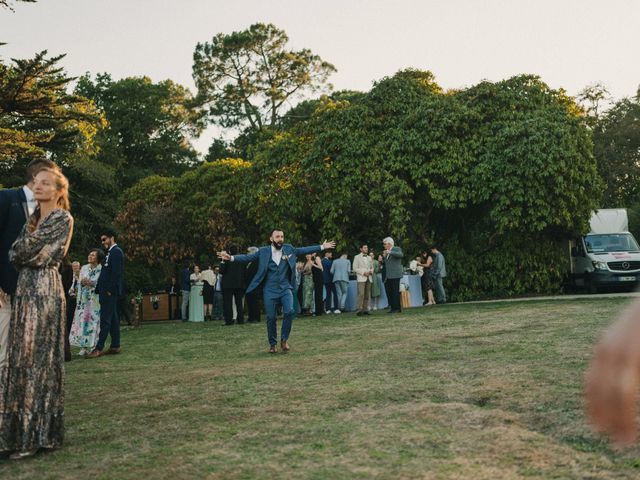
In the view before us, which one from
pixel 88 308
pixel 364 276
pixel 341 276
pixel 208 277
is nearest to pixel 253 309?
pixel 364 276

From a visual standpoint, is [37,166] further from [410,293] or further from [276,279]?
[410,293]

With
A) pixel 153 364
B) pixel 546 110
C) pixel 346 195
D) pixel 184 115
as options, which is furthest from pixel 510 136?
pixel 184 115

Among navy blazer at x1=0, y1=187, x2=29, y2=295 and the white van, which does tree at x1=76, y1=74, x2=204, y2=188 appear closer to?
the white van

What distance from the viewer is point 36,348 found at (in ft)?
18.2

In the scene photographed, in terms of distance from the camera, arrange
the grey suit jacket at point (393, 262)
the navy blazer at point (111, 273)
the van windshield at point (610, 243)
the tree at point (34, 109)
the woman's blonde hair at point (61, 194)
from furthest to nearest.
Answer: the van windshield at point (610, 243), the grey suit jacket at point (393, 262), the tree at point (34, 109), the navy blazer at point (111, 273), the woman's blonde hair at point (61, 194)

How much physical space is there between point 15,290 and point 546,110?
2505 centimetres

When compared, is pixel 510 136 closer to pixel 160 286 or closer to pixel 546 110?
pixel 546 110

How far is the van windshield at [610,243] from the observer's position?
2812 cm

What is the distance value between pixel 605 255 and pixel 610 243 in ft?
4.09

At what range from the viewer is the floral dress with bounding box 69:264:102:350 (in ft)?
45.1

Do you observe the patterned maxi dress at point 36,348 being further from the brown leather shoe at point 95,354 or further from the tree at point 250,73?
the tree at point 250,73

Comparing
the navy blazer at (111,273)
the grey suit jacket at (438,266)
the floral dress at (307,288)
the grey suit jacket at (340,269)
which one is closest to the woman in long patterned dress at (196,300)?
the floral dress at (307,288)

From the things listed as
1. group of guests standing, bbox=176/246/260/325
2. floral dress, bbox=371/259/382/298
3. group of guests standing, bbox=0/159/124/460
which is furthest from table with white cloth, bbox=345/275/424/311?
group of guests standing, bbox=0/159/124/460

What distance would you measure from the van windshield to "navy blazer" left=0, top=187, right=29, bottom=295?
25045mm
